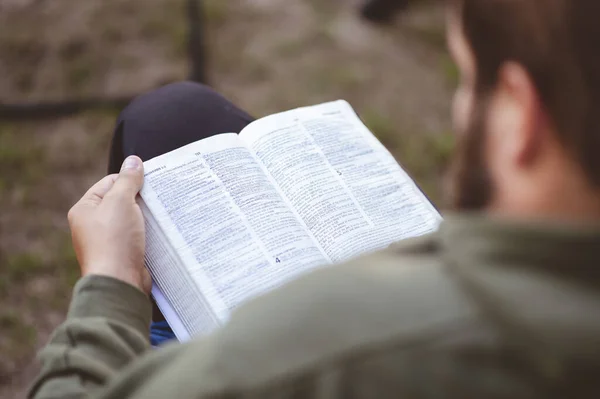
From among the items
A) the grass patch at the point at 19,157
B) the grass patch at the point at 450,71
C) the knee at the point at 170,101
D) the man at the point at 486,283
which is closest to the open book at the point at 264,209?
the knee at the point at 170,101

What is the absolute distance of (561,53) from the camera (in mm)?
374

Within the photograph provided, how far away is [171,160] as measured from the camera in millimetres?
778

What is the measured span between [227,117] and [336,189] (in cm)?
22

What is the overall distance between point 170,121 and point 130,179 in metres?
0.18

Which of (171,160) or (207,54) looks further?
(207,54)

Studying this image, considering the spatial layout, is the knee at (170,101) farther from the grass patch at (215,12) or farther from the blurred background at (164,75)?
the grass patch at (215,12)

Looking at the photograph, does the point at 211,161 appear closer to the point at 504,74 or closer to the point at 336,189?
the point at 336,189

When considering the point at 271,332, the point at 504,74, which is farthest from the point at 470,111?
the point at 271,332

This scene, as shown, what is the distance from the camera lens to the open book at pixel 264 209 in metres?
0.70

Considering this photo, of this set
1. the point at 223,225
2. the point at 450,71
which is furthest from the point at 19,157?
the point at 450,71

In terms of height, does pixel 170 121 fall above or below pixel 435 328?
below

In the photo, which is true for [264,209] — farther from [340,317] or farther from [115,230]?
[340,317]

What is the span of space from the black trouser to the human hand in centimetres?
11

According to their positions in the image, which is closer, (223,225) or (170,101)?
(223,225)
